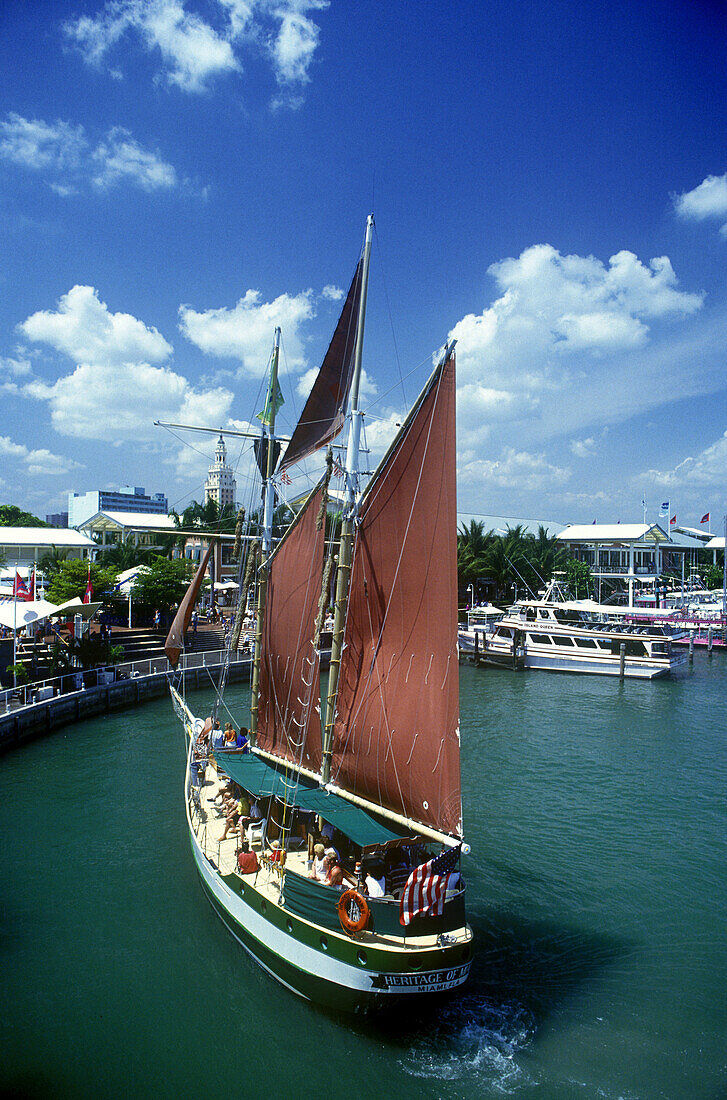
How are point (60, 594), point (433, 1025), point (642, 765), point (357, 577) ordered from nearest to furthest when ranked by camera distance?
point (433, 1025), point (357, 577), point (642, 765), point (60, 594)

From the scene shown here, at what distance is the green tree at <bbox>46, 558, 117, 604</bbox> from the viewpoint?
4866 cm

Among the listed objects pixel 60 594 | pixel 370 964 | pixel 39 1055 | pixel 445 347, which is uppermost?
pixel 445 347

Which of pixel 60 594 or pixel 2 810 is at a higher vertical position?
pixel 60 594

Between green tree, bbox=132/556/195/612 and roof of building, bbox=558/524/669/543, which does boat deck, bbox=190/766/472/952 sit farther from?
roof of building, bbox=558/524/669/543

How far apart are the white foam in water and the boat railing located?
25026 mm

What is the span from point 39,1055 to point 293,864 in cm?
573

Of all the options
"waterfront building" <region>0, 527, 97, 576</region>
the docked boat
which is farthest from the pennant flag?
"waterfront building" <region>0, 527, 97, 576</region>

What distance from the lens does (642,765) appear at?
94.3 feet

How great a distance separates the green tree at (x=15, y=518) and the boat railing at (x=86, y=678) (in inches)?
2912

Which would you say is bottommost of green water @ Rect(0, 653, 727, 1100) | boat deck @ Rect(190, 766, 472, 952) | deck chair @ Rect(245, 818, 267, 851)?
green water @ Rect(0, 653, 727, 1100)

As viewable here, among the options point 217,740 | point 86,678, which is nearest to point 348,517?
point 217,740

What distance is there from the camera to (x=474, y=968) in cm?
1462

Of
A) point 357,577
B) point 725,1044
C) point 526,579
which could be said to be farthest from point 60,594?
point 526,579

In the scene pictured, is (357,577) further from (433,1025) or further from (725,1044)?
(725,1044)
